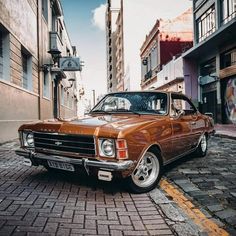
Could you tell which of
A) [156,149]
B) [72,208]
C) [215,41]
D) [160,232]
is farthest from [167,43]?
[160,232]

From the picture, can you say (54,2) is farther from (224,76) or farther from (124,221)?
(124,221)

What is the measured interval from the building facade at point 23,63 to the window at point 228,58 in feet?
32.4

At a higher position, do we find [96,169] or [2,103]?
[2,103]

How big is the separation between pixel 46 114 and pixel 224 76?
34.7 ft

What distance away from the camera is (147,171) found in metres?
4.48

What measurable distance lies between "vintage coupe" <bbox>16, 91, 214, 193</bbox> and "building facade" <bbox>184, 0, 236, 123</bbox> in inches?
431

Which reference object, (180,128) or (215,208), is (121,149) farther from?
(180,128)

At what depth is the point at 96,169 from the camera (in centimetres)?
394

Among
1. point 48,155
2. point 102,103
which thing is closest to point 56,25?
point 102,103

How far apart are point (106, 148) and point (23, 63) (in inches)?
388

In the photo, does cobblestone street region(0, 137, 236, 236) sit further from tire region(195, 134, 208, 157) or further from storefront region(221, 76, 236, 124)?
storefront region(221, 76, 236, 124)

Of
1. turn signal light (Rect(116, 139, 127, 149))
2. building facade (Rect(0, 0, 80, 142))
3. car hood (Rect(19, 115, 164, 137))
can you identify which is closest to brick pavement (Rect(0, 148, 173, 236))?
turn signal light (Rect(116, 139, 127, 149))

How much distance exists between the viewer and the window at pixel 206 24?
20141mm

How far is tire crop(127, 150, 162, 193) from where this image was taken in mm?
4242
